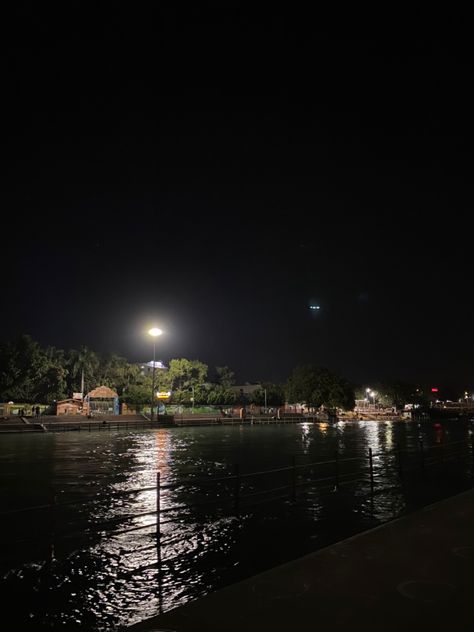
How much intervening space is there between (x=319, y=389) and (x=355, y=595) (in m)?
98.6

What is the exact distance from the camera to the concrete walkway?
496 centimetres

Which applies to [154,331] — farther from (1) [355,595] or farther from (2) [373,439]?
(1) [355,595]

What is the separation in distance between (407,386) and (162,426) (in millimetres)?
119789

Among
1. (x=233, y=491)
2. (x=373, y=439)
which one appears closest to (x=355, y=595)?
(x=233, y=491)

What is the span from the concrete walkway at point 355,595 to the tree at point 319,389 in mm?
96218

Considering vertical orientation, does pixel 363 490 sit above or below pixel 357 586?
below

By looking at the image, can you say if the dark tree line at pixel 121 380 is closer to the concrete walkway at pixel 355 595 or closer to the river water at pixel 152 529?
the river water at pixel 152 529

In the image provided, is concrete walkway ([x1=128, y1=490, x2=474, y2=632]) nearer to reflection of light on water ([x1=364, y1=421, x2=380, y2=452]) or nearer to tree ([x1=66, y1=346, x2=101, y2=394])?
reflection of light on water ([x1=364, y1=421, x2=380, y2=452])

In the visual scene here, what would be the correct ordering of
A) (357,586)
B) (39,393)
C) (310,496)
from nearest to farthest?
(357,586), (310,496), (39,393)

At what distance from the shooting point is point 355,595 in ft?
18.4

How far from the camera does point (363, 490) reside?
49.7 feet

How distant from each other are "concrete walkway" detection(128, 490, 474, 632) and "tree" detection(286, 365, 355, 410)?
9622 centimetres

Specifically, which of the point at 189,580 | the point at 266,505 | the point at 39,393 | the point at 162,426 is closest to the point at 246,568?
the point at 189,580

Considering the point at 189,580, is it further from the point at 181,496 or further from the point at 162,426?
the point at 162,426
